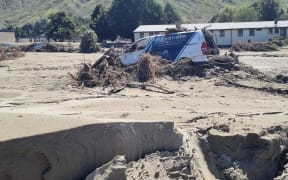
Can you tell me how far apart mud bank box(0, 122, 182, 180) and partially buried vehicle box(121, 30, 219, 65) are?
33.3 feet

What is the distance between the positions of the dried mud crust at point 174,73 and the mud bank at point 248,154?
238 inches

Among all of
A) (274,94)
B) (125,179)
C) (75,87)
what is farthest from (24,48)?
(125,179)

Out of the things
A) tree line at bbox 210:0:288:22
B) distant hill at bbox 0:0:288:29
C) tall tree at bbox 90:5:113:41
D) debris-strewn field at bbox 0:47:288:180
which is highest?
distant hill at bbox 0:0:288:29

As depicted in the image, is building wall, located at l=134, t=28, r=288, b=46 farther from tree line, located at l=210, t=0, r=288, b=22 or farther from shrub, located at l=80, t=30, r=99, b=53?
tree line, located at l=210, t=0, r=288, b=22

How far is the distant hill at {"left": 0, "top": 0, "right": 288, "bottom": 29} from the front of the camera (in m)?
120

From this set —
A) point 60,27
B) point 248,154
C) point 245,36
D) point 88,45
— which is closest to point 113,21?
point 60,27

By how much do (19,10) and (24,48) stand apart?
99.2 meters

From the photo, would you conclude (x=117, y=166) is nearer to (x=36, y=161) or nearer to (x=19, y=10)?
(x=36, y=161)

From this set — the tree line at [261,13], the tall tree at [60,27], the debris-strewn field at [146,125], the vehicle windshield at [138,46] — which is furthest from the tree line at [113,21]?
the debris-strewn field at [146,125]

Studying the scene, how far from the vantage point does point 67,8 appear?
428ft

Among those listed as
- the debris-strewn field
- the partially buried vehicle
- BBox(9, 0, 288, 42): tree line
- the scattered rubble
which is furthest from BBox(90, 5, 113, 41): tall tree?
the debris-strewn field

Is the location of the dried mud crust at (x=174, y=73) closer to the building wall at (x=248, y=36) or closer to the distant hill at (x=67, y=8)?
the building wall at (x=248, y=36)

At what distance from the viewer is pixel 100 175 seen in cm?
602

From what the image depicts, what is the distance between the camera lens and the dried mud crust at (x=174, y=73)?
1557 cm
